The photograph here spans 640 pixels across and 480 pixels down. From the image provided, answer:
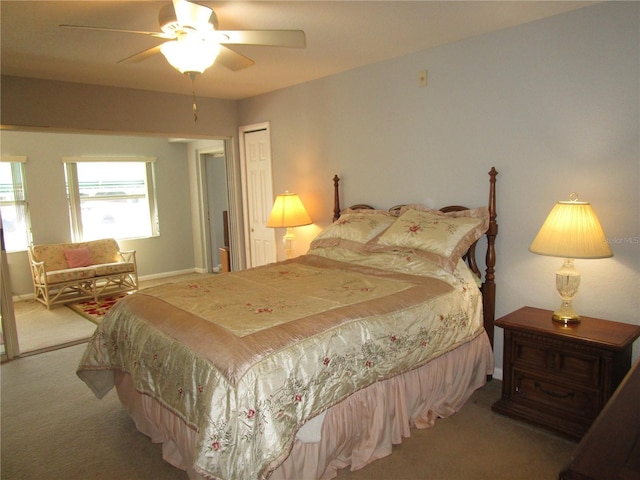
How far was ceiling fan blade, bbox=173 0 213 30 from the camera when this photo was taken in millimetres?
1908

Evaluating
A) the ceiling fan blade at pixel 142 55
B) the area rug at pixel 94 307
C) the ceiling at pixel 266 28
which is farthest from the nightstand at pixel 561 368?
the area rug at pixel 94 307

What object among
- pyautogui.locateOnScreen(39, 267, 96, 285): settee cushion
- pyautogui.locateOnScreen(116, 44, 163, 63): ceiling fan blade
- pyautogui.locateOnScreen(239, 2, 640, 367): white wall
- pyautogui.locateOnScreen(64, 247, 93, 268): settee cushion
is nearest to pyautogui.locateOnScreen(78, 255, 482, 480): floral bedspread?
pyautogui.locateOnScreen(239, 2, 640, 367): white wall

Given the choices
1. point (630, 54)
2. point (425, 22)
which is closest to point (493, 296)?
point (630, 54)

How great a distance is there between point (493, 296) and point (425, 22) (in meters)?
1.87

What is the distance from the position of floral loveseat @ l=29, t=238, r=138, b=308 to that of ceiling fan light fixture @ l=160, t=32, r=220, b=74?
4383 mm

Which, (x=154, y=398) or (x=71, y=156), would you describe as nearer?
(x=154, y=398)

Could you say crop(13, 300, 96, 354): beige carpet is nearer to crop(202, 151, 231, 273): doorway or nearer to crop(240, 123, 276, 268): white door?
crop(240, 123, 276, 268): white door

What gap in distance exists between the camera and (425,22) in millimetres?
2715

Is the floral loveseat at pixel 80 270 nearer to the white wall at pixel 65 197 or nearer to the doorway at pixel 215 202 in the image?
the white wall at pixel 65 197

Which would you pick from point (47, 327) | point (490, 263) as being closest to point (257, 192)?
point (47, 327)

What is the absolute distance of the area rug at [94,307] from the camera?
16.7 feet

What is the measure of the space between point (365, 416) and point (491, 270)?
144cm

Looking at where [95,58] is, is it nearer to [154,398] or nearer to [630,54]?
[154,398]

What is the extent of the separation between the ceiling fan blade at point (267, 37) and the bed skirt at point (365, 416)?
183 cm
